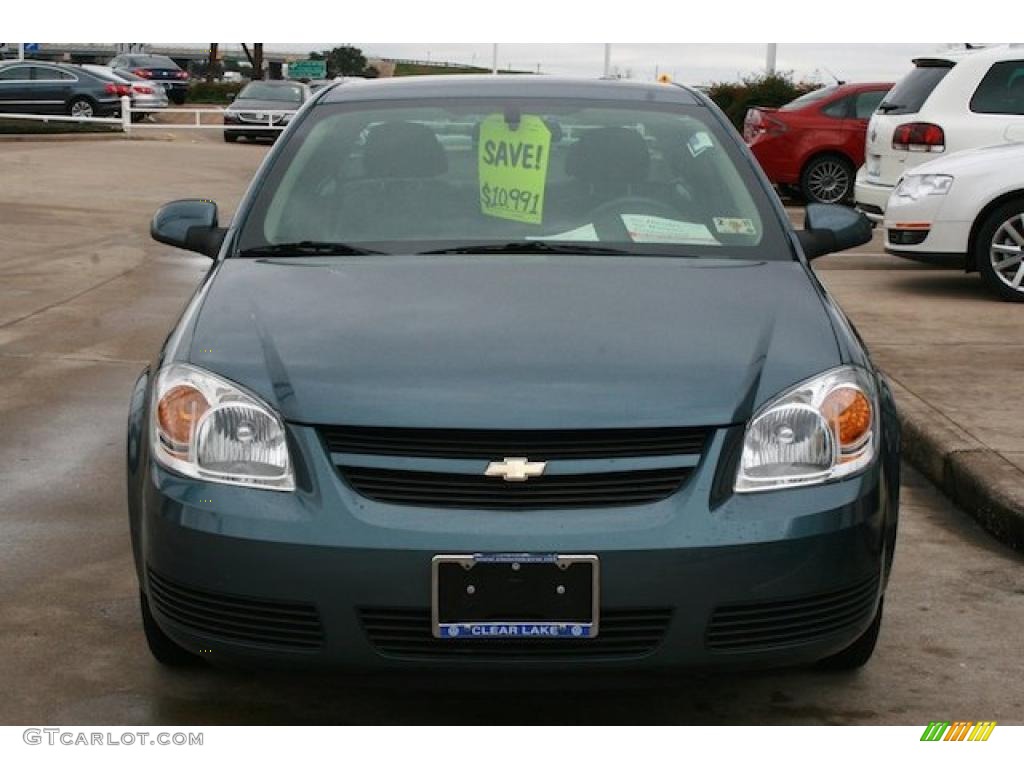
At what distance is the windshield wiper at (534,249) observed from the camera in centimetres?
462

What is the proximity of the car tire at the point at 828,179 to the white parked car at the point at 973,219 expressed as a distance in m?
9.02

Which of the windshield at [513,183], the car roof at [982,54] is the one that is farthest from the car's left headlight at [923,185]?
the windshield at [513,183]

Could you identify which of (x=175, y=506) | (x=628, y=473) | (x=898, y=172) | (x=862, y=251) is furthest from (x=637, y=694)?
(x=862, y=251)

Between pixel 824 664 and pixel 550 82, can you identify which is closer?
pixel 824 664

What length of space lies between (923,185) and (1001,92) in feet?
8.16

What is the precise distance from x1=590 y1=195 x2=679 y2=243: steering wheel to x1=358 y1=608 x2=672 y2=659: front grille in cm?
142

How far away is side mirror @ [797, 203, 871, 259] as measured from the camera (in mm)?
5258

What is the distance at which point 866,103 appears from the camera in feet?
68.5

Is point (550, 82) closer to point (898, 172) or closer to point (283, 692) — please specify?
point (283, 692)

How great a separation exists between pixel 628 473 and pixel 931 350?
598 cm

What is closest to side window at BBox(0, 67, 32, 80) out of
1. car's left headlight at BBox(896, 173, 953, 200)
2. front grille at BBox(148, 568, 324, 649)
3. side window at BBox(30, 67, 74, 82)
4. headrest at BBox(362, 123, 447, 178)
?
side window at BBox(30, 67, 74, 82)

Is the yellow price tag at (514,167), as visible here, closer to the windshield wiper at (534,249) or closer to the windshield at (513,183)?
the windshield at (513,183)

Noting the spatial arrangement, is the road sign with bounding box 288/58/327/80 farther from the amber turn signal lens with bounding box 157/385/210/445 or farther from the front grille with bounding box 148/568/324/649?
the front grille with bounding box 148/568/324/649

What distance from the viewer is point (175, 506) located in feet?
12.3
